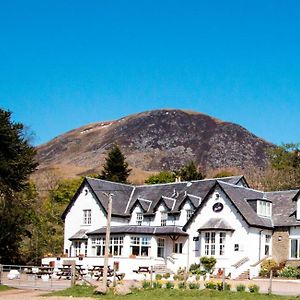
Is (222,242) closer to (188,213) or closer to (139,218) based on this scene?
(188,213)

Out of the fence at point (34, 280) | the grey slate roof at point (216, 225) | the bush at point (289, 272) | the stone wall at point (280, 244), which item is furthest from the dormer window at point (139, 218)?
the bush at point (289, 272)

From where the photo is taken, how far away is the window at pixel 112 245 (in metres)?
57.7

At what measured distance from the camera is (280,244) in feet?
176

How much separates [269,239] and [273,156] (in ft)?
147

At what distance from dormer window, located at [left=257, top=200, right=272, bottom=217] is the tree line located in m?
19.8

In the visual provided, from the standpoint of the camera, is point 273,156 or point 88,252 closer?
point 88,252

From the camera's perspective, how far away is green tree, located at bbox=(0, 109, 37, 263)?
54.3 meters

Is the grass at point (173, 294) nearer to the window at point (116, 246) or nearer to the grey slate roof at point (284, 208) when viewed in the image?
the grey slate roof at point (284, 208)

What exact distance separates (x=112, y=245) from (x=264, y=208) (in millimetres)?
14029

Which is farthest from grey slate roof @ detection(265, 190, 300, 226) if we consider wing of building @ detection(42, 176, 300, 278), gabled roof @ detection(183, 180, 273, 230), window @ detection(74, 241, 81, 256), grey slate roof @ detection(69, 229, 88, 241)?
window @ detection(74, 241, 81, 256)

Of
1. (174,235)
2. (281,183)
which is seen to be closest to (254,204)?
(174,235)

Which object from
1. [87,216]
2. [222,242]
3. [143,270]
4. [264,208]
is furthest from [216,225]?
[87,216]

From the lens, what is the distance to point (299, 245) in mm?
51875

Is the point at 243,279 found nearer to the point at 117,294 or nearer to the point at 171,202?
the point at 171,202
